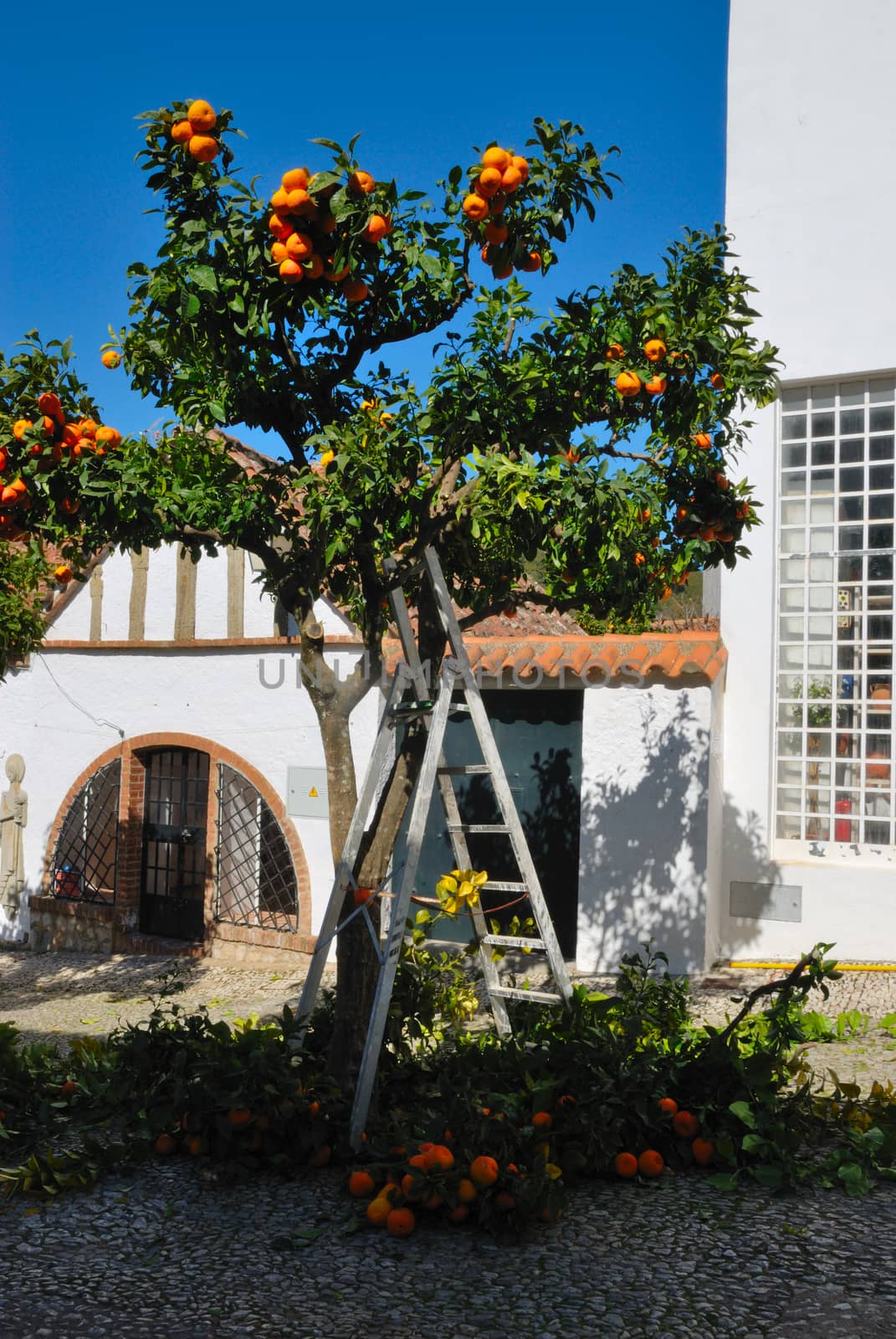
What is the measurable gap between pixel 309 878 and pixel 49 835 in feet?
10.8

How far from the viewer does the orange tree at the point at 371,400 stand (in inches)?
149

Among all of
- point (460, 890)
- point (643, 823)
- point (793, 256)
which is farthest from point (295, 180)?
point (793, 256)

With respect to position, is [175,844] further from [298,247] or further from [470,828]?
[298,247]

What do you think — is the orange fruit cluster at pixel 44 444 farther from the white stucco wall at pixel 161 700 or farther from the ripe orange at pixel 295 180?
the white stucco wall at pixel 161 700

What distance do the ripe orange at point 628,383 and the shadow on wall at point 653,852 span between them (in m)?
4.30

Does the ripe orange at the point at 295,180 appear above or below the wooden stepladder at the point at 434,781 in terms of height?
above

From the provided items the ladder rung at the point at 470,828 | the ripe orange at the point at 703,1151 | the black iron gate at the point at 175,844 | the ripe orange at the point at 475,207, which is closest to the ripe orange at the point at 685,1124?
the ripe orange at the point at 703,1151

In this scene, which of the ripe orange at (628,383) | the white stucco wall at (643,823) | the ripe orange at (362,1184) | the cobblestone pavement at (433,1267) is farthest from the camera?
the white stucco wall at (643,823)

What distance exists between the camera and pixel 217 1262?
10.4 feet

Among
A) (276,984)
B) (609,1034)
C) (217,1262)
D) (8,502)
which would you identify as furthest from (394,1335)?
(276,984)

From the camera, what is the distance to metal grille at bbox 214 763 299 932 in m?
9.55

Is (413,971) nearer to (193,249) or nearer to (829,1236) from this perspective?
(829,1236)

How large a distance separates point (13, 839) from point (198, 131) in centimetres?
889

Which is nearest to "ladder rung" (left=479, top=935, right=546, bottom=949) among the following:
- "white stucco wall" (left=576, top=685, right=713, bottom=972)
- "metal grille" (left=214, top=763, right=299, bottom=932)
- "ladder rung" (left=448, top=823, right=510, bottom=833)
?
"ladder rung" (left=448, top=823, right=510, bottom=833)
